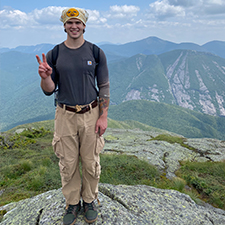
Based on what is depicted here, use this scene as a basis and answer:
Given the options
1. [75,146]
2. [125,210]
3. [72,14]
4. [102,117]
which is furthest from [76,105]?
[125,210]

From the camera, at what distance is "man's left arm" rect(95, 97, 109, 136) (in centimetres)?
434

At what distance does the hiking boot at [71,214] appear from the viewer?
4.33 m

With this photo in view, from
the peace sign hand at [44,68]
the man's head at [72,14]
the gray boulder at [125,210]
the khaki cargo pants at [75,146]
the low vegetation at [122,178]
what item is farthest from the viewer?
the low vegetation at [122,178]

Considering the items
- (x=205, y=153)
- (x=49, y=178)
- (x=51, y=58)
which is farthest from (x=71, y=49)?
(x=205, y=153)

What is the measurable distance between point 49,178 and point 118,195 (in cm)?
401

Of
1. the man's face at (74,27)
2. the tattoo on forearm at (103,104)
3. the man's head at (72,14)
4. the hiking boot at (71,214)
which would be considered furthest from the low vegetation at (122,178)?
the man's head at (72,14)

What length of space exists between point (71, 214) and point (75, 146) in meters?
1.87

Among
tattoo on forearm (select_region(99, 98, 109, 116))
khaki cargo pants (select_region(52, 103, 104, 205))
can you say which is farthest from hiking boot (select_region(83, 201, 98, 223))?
tattoo on forearm (select_region(99, 98, 109, 116))

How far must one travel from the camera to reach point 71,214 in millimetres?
4488

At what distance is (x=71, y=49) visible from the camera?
159 inches

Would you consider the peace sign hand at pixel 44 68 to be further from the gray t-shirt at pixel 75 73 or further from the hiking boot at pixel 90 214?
the hiking boot at pixel 90 214

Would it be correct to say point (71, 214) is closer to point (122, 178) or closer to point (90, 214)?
point (90, 214)

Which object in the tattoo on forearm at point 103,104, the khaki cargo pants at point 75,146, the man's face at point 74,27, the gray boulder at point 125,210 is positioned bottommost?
the gray boulder at point 125,210

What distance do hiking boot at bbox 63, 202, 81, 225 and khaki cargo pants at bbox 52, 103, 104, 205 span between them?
158mm
